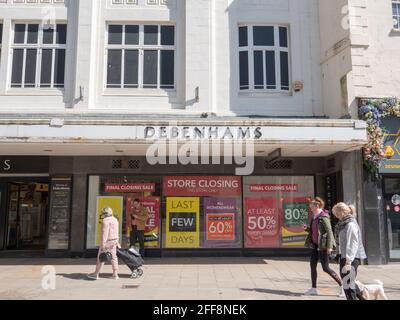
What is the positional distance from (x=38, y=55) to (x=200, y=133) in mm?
6466

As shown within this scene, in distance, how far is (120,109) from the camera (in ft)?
42.0

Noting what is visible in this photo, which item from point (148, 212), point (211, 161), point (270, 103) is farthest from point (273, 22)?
point (148, 212)

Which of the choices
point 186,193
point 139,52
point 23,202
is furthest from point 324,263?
point 23,202

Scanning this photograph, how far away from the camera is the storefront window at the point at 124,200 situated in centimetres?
1235

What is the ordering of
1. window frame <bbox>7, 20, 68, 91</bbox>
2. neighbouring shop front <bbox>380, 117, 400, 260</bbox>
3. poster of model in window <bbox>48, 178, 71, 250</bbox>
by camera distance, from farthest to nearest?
1. window frame <bbox>7, 20, 68, 91</bbox>
2. poster of model in window <bbox>48, 178, 71, 250</bbox>
3. neighbouring shop front <bbox>380, 117, 400, 260</bbox>

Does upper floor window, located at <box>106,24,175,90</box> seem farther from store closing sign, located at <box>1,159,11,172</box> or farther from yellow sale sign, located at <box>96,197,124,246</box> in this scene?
store closing sign, located at <box>1,159,11,172</box>

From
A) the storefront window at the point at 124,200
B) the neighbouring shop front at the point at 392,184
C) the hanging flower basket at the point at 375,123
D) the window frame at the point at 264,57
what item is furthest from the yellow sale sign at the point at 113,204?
the neighbouring shop front at the point at 392,184

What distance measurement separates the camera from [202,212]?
12.5 metres

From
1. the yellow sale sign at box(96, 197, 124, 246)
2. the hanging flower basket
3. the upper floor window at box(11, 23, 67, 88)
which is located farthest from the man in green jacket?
the upper floor window at box(11, 23, 67, 88)

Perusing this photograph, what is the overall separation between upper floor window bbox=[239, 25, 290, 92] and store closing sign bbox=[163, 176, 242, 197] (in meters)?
3.02

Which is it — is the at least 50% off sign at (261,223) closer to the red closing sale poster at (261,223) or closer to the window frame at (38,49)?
the red closing sale poster at (261,223)

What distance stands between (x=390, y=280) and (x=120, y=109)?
850 centimetres

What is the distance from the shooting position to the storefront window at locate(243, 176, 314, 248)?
491 inches

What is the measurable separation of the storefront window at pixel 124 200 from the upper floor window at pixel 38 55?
3.48m
